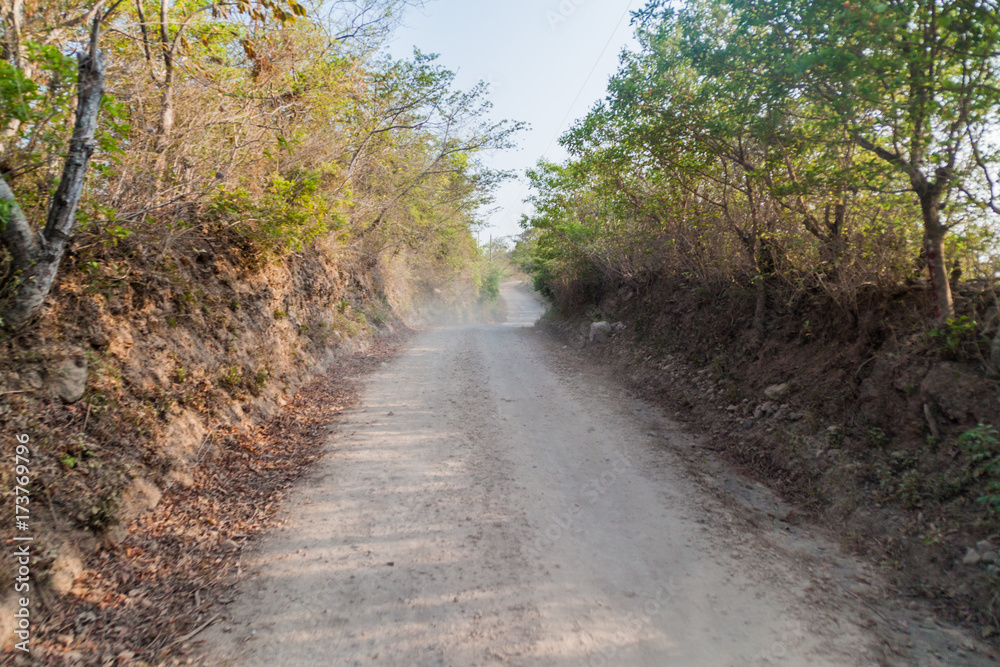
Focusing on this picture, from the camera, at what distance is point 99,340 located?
15.3 feet

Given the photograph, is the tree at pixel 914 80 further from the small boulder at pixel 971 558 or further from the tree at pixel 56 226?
Answer: the tree at pixel 56 226

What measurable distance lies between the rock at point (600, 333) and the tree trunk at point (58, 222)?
1113cm

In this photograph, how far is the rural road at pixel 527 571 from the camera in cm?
304

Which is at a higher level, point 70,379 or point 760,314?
point 760,314

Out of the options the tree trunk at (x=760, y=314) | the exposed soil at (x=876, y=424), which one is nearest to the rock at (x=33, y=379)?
the exposed soil at (x=876, y=424)

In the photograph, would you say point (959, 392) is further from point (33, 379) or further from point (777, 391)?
point (33, 379)

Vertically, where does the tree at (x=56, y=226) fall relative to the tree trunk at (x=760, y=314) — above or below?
above

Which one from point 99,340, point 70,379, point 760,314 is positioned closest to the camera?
point 70,379

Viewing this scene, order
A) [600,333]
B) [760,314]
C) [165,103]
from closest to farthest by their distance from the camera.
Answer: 1. [165,103]
2. [760,314]
3. [600,333]

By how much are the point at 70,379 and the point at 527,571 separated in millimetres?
4470

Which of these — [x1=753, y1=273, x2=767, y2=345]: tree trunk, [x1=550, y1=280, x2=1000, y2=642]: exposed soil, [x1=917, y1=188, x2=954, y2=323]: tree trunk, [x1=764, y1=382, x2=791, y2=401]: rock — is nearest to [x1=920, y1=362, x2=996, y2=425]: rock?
[x1=550, y1=280, x2=1000, y2=642]: exposed soil

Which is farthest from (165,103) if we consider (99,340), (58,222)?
(99,340)

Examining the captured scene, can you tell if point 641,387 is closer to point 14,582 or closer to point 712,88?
point 712,88

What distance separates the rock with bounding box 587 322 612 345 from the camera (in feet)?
42.4
